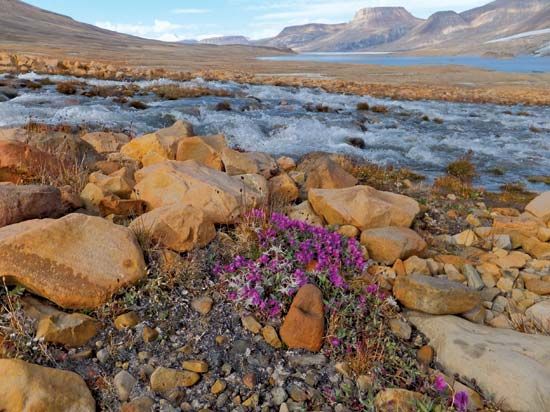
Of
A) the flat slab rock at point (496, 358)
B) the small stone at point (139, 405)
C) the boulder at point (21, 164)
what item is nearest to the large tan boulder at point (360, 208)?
the flat slab rock at point (496, 358)

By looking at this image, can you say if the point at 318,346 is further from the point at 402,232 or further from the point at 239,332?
the point at 402,232

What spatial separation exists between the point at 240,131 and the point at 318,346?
13.9m

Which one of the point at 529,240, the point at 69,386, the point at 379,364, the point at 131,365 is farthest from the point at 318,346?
the point at 529,240

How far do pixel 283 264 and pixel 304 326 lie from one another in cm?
77

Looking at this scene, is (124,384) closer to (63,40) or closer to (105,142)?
(105,142)

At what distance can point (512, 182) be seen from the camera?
1244cm

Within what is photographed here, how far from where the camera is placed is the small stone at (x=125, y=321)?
3.76 metres

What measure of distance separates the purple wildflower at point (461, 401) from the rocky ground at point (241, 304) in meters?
0.01

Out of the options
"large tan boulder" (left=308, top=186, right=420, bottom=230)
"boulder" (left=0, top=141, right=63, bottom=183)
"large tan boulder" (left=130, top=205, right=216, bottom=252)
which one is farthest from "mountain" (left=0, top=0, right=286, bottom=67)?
"large tan boulder" (left=130, top=205, right=216, bottom=252)

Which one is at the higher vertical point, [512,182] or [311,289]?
[311,289]

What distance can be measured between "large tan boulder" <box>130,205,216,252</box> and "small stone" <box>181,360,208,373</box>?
149 centimetres

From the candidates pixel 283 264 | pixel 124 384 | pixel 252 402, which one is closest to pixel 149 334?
pixel 124 384

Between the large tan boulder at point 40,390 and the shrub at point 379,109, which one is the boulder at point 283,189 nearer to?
the large tan boulder at point 40,390

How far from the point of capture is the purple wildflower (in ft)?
10.7
